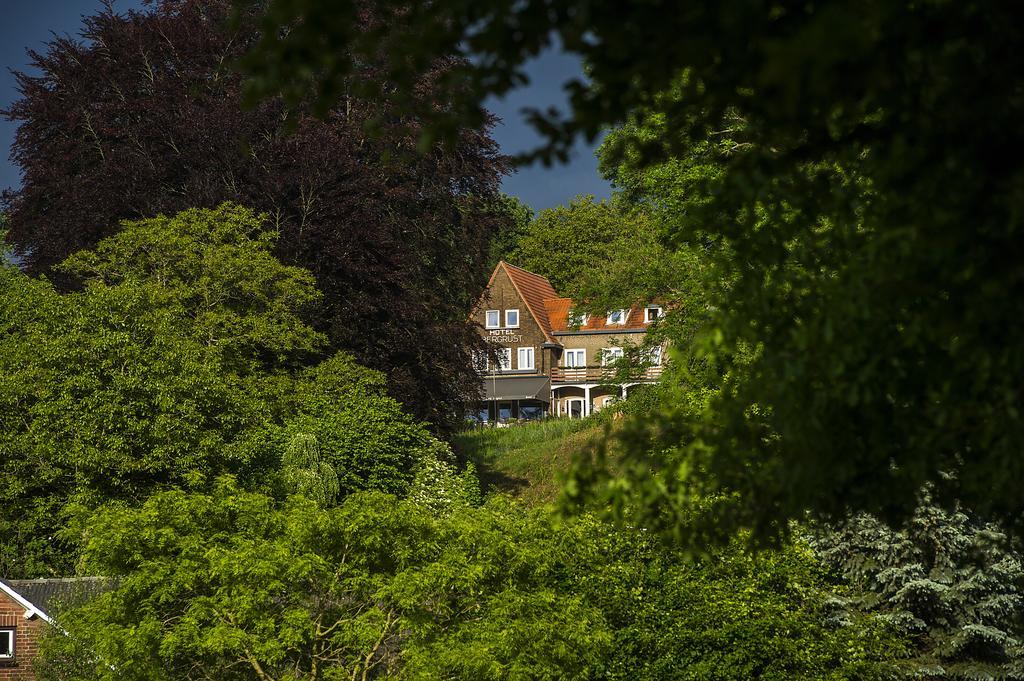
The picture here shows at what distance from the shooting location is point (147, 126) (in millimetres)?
33094

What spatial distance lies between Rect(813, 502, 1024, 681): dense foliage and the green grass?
15457 mm

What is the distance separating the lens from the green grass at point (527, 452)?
4134 centimetres

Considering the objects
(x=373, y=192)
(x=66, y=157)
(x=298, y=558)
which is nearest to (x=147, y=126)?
(x=66, y=157)

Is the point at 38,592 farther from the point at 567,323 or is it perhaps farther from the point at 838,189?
the point at 567,323

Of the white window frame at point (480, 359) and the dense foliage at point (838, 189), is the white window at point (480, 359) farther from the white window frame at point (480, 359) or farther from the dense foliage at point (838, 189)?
the dense foliage at point (838, 189)

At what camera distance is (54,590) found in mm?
23562

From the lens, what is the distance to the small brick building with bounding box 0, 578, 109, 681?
77.5ft

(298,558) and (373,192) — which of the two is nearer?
(298,558)

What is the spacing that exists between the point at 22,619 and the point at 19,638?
28.0 inches

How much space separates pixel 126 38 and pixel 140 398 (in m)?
13.8

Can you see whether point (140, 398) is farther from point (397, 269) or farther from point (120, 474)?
point (397, 269)

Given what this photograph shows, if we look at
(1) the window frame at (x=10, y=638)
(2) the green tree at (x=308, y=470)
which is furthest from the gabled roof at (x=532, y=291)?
(1) the window frame at (x=10, y=638)

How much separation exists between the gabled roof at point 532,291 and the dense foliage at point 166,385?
36.0 metres

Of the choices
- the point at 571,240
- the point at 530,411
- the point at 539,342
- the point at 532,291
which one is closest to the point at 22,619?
the point at 539,342
